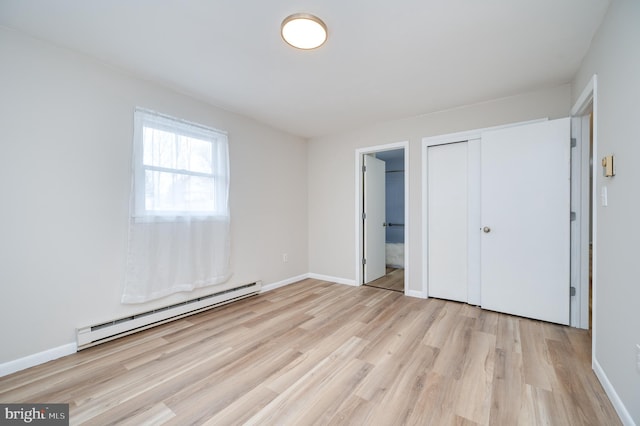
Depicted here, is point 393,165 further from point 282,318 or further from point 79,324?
point 79,324

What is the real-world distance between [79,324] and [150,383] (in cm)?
100

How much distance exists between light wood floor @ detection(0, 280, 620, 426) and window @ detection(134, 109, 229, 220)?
4.19 feet

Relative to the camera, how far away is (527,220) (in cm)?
274

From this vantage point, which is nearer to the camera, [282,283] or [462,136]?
[462,136]

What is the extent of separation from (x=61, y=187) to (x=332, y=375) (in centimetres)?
264

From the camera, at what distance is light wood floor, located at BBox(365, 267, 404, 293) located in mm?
3942

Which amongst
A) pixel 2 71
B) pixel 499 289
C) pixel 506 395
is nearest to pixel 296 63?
pixel 2 71

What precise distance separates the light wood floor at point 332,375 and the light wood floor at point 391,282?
1.13 m

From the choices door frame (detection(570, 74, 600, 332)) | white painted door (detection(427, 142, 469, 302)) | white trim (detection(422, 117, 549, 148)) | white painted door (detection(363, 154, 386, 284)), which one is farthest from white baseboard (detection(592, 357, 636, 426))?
white painted door (detection(363, 154, 386, 284))

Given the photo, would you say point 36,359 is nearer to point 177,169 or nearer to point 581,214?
point 177,169

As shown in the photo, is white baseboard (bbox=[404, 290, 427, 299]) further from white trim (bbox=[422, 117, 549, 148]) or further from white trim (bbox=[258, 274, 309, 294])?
white trim (bbox=[422, 117, 549, 148])

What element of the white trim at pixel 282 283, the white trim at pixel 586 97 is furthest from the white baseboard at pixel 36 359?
the white trim at pixel 586 97

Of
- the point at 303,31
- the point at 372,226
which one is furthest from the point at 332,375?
the point at 372,226

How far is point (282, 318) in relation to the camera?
281cm
